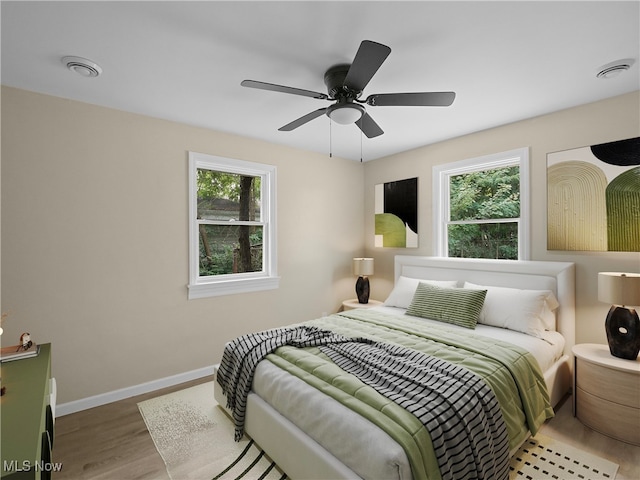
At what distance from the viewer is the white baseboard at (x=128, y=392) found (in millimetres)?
2688

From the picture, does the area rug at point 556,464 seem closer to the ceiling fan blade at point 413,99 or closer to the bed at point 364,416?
the bed at point 364,416

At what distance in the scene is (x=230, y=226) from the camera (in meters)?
3.77

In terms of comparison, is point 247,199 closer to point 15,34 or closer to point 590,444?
point 15,34

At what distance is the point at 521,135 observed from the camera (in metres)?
3.24

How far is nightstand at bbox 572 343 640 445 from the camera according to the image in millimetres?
2189

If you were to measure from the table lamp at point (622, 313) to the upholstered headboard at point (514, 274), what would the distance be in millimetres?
403

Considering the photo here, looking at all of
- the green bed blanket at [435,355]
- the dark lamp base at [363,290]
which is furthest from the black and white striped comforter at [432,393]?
the dark lamp base at [363,290]

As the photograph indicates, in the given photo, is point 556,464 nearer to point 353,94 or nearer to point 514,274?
point 514,274

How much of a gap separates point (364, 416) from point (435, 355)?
32.9 inches

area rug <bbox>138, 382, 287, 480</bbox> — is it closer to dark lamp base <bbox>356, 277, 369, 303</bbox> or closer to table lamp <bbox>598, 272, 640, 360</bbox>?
dark lamp base <bbox>356, 277, 369, 303</bbox>

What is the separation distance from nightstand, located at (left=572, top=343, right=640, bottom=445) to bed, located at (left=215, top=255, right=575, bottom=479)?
0.19 meters

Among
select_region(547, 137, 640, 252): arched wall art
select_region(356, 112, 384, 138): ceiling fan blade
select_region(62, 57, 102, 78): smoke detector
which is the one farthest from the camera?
select_region(547, 137, 640, 252): arched wall art

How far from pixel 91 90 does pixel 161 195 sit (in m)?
0.99

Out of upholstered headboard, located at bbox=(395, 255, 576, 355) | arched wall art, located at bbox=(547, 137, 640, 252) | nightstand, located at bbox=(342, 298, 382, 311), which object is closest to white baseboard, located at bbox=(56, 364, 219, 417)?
nightstand, located at bbox=(342, 298, 382, 311)
